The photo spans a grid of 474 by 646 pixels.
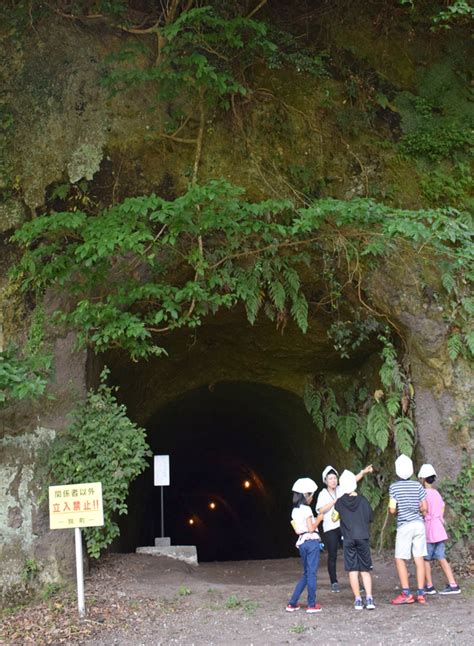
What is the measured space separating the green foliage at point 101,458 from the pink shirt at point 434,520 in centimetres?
355

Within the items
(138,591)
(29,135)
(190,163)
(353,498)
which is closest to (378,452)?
(353,498)

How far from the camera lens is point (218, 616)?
→ 7.22 metres

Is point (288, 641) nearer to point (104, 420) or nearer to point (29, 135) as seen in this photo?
point (104, 420)

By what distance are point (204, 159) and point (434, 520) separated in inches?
236

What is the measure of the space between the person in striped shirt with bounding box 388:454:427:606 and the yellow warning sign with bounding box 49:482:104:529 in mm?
3273

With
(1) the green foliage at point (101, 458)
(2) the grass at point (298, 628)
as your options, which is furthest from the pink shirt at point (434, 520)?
(1) the green foliage at point (101, 458)

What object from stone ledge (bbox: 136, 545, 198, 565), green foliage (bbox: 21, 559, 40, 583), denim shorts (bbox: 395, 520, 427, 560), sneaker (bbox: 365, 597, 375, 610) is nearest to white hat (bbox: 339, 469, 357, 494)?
denim shorts (bbox: 395, 520, 427, 560)

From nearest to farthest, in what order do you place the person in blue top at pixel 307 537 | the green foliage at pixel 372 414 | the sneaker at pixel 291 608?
the person in blue top at pixel 307 537, the sneaker at pixel 291 608, the green foliage at pixel 372 414

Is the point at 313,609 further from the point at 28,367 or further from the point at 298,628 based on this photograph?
the point at 28,367

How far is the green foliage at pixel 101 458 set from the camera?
8.36 metres

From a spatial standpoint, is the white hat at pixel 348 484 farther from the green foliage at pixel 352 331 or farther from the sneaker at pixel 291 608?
the green foliage at pixel 352 331

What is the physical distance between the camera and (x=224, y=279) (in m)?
9.15

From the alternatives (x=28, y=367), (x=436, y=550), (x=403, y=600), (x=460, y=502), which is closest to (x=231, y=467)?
(x=460, y=502)

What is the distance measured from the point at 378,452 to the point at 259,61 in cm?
661
